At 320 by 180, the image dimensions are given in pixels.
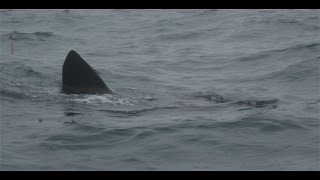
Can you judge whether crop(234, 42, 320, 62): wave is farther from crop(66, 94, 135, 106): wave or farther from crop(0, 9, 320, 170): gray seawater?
crop(66, 94, 135, 106): wave

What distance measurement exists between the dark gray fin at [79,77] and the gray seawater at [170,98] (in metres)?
0.27

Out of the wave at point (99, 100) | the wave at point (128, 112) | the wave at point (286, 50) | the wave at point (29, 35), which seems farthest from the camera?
the wave at point (29, 35)

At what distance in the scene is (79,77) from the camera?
12.3m

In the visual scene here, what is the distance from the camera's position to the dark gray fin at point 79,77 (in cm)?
1207

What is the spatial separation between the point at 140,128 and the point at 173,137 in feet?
2.42

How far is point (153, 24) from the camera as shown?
27.2m

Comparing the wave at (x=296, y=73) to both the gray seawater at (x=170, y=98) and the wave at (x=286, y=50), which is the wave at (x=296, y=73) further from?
the wave at (x=286, y=50)

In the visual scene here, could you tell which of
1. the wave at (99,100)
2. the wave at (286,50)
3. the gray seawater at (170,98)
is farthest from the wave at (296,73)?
the wave at (99,100)

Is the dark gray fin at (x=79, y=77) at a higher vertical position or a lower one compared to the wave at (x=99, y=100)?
higher

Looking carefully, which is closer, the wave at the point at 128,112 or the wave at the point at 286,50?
the wave at the point at 128,112

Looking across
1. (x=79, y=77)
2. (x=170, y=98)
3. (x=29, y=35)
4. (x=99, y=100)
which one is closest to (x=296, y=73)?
(x=170, y=98)

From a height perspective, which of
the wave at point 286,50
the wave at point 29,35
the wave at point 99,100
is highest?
A: the wave at point 99,100

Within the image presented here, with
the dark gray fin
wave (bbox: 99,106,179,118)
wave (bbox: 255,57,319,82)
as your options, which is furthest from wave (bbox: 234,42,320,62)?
wave (bbox: 99,106,179,118)

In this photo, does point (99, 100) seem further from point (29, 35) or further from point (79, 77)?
point (29, 35)
